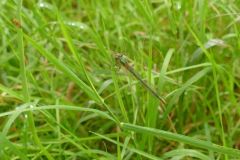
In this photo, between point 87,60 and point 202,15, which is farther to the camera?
point 87,60

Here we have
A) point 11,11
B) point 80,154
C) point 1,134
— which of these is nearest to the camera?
point 1,134

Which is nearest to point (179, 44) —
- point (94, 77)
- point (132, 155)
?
point (94, 77)

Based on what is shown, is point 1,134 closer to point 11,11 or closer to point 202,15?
point 202,15

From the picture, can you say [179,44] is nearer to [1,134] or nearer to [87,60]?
[87,60]

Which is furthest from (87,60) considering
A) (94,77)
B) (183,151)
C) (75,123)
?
(183,151)

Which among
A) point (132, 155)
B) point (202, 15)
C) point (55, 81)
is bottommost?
point (132, 155)

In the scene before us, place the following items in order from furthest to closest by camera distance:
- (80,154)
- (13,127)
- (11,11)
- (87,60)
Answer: (11,11)
(87,60)
(13,127)
(80,154)

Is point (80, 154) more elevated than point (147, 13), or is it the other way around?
point (147, 13)
